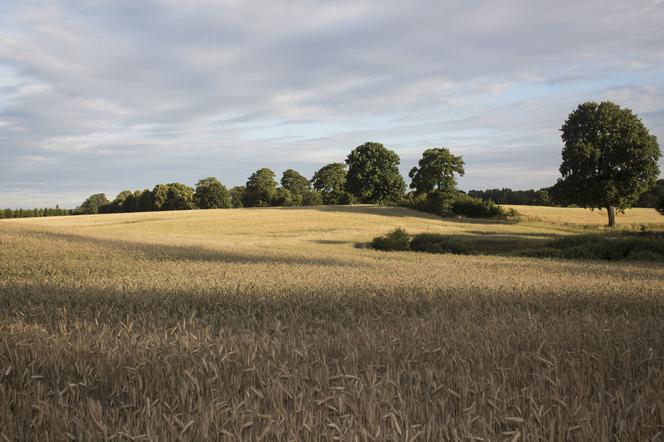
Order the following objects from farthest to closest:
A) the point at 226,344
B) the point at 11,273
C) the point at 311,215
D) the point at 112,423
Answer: the point at 311,215 → the point at 11,273 → the point at 226,344 → the point at 112,423

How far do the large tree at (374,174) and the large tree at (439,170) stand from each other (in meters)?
12.0

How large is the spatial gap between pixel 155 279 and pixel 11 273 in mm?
2723

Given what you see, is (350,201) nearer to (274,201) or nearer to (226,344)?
(274,201)

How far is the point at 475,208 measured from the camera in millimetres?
61688

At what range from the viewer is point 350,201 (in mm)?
85625

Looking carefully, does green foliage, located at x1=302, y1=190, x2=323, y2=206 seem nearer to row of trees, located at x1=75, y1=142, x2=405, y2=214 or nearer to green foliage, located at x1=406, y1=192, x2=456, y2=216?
row of trees, located at x1=75, y1=142, x2=405, y2=214

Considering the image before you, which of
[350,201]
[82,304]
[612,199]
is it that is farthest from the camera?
[350,201]

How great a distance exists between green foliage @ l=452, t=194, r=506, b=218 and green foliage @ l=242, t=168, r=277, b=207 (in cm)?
4289

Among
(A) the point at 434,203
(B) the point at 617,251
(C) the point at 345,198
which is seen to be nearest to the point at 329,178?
(C) the point at 345,198

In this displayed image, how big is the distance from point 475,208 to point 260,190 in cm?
4822

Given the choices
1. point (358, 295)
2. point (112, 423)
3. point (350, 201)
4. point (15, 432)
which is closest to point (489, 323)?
point (358, 295)

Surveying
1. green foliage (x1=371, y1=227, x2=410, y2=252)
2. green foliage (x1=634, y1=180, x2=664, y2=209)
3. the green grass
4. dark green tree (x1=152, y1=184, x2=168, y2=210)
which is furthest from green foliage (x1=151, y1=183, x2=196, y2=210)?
green foliage (x1=371, y1=227, x2=410, y2=252)

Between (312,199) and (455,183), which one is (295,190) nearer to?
(312,199)

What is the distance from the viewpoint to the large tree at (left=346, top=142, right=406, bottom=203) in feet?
266
